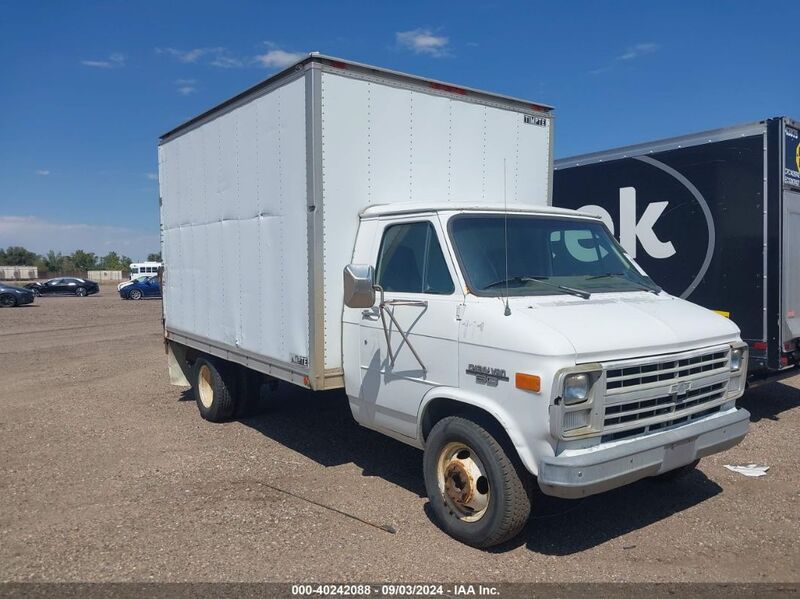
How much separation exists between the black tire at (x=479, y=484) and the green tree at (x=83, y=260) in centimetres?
10953

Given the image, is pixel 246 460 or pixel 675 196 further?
pixel 675 196

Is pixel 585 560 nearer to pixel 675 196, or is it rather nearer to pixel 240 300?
pixel 240 300

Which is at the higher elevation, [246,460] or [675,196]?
[675,196]

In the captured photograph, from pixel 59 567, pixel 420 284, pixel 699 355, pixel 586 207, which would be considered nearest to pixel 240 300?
pixel 420 284

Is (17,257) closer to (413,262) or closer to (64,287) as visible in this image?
(64,287)

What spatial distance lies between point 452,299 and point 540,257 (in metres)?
0.89

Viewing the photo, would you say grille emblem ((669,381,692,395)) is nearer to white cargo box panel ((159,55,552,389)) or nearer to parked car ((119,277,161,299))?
white cargo box panel ((159,55,552,389))

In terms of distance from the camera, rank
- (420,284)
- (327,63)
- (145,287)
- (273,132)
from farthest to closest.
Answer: (145,287) → (273,132) → (327,63) → (420,284)

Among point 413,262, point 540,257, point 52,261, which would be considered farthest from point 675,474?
point 52,261

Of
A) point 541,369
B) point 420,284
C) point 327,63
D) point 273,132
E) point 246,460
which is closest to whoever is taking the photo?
point 541,369

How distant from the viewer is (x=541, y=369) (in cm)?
394

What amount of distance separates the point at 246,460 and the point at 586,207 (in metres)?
5.63

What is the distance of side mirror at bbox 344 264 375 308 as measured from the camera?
4539 millimetres

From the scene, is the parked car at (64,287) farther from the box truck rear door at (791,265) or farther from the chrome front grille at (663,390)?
the chrome front grille at (663,390)
